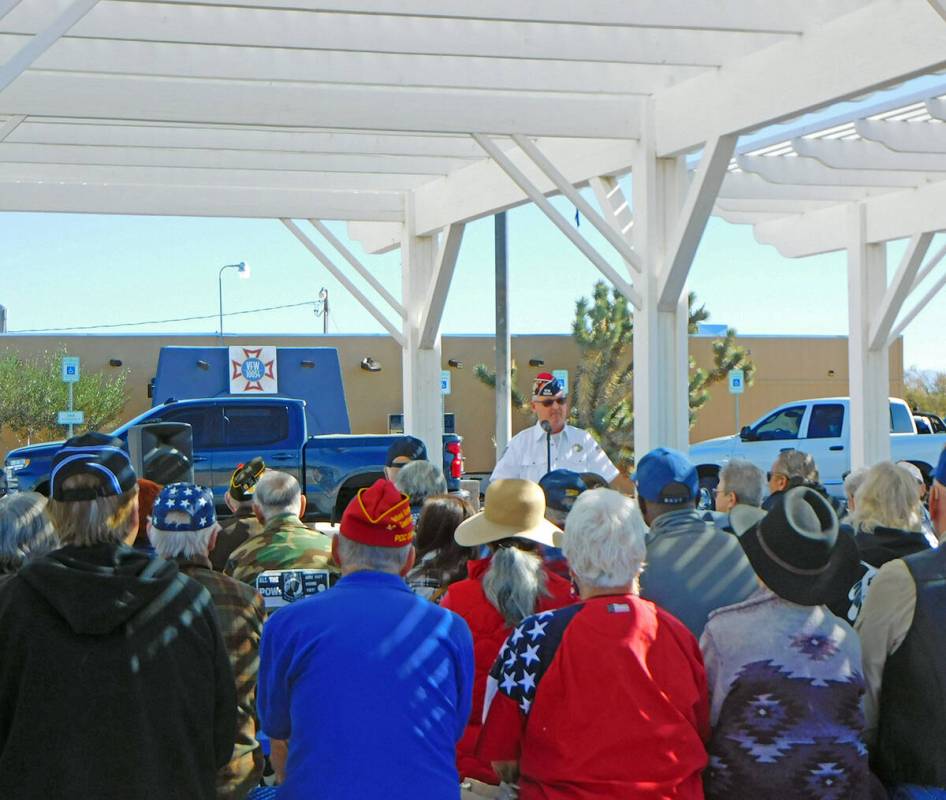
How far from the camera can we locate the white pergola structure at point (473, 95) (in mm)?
7535

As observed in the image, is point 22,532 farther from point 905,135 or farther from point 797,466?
point 905,135

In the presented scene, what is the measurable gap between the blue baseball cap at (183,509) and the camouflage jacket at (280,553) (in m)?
0.91

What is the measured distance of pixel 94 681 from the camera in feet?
9.34

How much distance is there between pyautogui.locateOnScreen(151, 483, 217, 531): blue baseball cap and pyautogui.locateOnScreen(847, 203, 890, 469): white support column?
10002 millimetres

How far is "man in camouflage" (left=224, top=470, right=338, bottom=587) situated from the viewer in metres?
4.84

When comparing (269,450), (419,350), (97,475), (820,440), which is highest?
(419,350)

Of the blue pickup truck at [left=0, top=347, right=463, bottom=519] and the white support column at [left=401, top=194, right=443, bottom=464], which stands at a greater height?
the white support column at [left=401, top=194, right=443, bottom=464]

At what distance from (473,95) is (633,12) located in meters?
1.89

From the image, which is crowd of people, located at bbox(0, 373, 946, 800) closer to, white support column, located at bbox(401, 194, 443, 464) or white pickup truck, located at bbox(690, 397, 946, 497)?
white support column, located at bbox(401, 194, 443, 464)

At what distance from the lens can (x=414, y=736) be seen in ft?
10.1

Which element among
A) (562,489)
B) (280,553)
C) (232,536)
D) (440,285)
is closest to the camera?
(280,553)

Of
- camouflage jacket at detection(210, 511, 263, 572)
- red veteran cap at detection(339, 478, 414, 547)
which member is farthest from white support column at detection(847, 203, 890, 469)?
red veteran cap at detection(339, 478, 414, 547)

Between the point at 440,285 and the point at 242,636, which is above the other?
the point at 440,285

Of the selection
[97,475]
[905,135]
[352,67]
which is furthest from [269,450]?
[97,475]
